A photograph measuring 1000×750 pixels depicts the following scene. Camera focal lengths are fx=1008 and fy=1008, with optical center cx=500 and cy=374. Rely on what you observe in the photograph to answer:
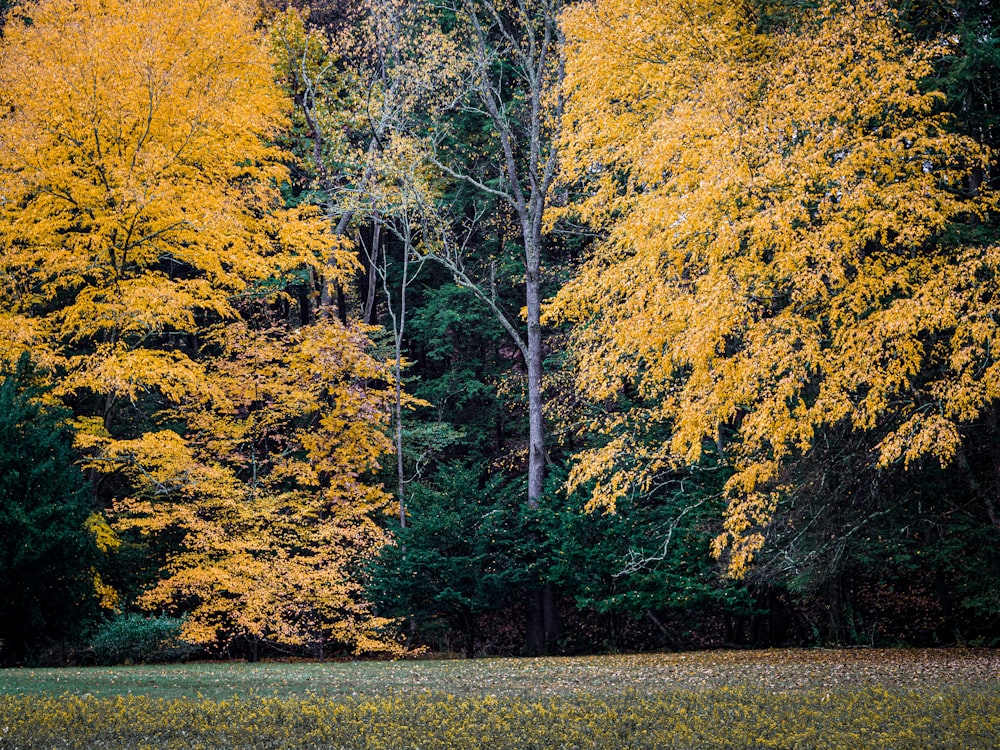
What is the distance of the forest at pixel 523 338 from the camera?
46.3 feet

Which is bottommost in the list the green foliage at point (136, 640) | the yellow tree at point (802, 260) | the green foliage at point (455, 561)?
the green foliage at point (136, 640)

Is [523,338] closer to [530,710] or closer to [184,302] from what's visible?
[184,302]

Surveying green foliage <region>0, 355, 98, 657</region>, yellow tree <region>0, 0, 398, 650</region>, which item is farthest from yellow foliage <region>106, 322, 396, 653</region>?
green foliage <region>0, 355, 98, 657</region>

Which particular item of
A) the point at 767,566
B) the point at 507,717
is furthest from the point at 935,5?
the point at 507,717

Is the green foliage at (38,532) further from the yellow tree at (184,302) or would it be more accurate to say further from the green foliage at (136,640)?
the yellow tree at (184,302)

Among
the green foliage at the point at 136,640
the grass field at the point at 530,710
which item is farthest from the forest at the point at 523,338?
the grass field at the point at 530,710

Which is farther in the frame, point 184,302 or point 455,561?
point 184,302

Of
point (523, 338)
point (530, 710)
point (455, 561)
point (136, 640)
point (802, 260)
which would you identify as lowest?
point (136, 640)

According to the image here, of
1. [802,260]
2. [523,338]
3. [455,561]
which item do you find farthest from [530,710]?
[523,338]

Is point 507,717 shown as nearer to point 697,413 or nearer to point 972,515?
point 697,413

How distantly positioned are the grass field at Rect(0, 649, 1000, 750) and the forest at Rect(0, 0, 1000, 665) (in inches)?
124

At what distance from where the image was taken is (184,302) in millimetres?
19250

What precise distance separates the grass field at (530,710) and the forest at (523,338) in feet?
10.4

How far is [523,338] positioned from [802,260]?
1551 cm
